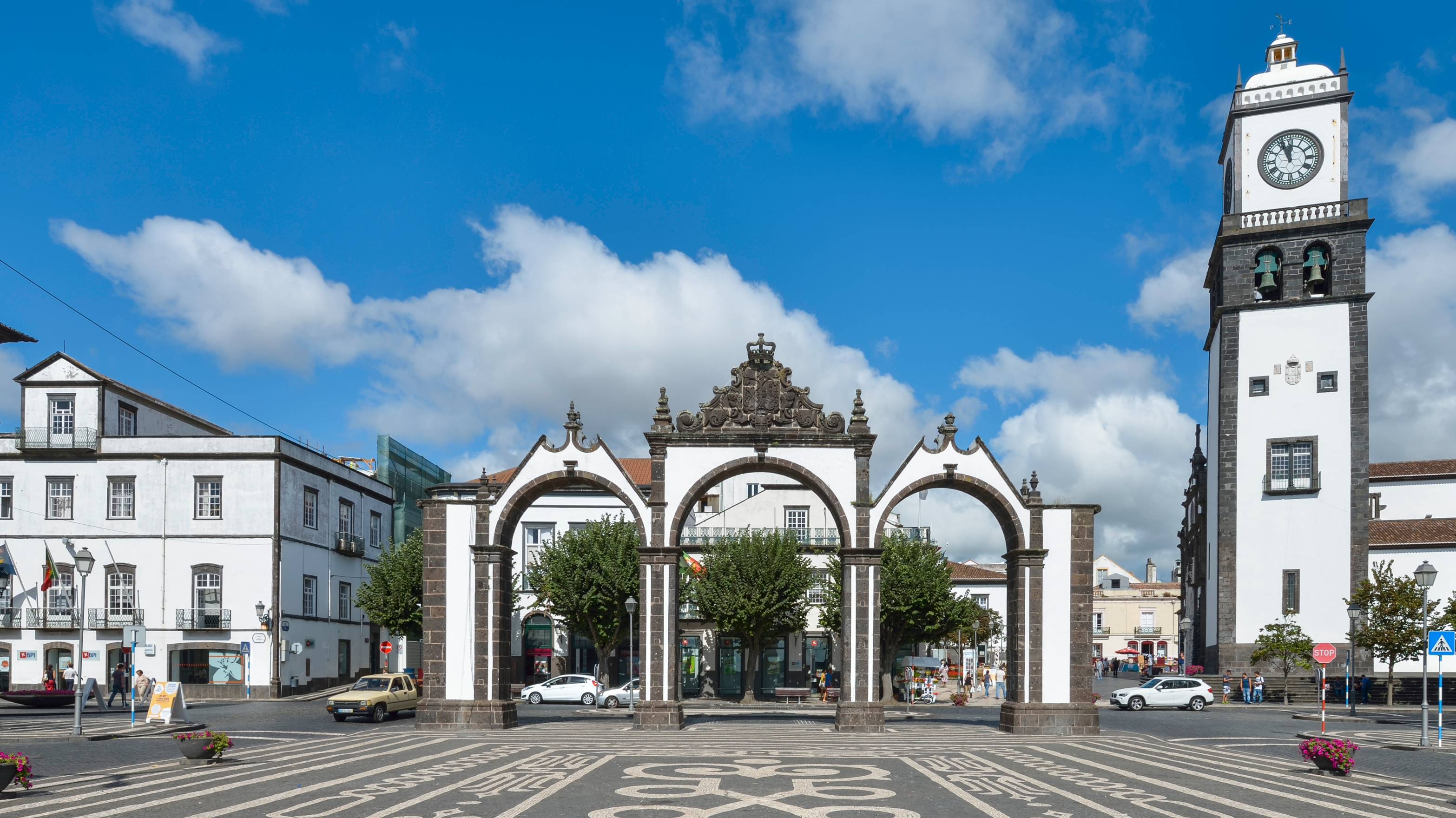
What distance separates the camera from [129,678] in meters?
40.3

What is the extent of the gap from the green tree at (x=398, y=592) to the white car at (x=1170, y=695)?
2866 cm

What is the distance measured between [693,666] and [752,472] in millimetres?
23650

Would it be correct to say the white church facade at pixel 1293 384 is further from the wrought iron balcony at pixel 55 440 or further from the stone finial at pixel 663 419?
the wrought iron balcony at pixel 55 440

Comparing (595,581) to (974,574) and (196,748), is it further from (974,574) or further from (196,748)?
(974,574)

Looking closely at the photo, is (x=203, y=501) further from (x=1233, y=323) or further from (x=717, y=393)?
(x=1233, y=323)

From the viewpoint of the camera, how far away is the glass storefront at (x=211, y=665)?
4816cm

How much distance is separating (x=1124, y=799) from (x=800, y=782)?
16.0 feet

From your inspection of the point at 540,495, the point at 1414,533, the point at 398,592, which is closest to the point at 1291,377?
the point at 1414,533

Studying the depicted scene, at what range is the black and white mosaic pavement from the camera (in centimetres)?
1559

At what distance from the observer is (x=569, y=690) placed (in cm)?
4506

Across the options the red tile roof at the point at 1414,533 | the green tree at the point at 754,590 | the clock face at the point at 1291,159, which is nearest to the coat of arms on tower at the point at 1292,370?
the clock face at the point at 1291,159

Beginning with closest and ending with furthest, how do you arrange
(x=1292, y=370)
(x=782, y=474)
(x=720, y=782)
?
(x=720, y=782) < (x=782, y=474) < (x=1292, y=370)

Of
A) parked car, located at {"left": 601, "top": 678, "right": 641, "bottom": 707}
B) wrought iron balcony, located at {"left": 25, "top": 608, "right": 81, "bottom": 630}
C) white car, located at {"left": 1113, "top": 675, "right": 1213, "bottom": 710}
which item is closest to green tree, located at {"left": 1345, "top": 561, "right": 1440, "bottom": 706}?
white car, located at {"left": 1113, "top": 675, "right": 1213, "bottom": 710}

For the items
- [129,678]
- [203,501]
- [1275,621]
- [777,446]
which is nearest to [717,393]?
[777,446]
